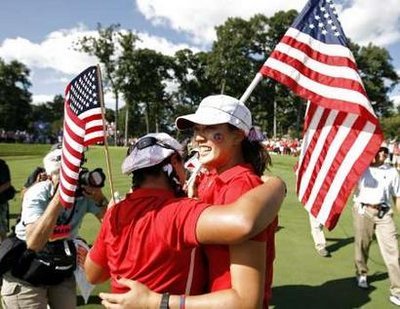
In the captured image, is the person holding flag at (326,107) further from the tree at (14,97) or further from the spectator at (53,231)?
the tree at (14,97)

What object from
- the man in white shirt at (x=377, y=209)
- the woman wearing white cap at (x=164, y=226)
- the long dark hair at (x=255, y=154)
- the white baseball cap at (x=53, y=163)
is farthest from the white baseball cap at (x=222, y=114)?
the man in white shirt at (x=377, y=209)

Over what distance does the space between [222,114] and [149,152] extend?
0.42 meters

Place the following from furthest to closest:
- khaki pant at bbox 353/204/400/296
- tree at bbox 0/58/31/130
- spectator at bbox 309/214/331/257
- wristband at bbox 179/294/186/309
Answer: tree at bbox 0/58/31/130
spectator at bbox 309/214/331/257
khaki pant at bbox 353/204/400/296
wristband at bbox 179/294/186/309

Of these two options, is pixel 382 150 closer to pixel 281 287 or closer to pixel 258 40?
pixel 281 287

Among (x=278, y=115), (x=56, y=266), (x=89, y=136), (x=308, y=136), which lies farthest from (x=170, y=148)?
(x=278, y=115)

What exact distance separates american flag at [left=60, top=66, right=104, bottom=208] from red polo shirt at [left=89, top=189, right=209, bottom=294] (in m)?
0.86

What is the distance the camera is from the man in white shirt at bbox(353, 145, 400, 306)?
758cm

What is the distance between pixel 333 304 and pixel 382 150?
8.21 feet

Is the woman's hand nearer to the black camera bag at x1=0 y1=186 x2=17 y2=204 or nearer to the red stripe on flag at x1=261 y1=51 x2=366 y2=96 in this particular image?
the red stripe on flag at x1=261 y1=51 x2=366 y2=96

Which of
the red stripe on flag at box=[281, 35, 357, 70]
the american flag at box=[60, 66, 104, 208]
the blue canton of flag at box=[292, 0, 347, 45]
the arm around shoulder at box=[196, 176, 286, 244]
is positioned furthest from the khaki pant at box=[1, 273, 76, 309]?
the blue canton of flag at box=[292, 0, 347, 45]

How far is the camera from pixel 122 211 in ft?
8.00

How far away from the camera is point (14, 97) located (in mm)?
80125

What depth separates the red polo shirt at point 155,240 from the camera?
218 centimetres

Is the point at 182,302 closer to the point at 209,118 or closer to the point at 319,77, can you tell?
the point at 209,118
